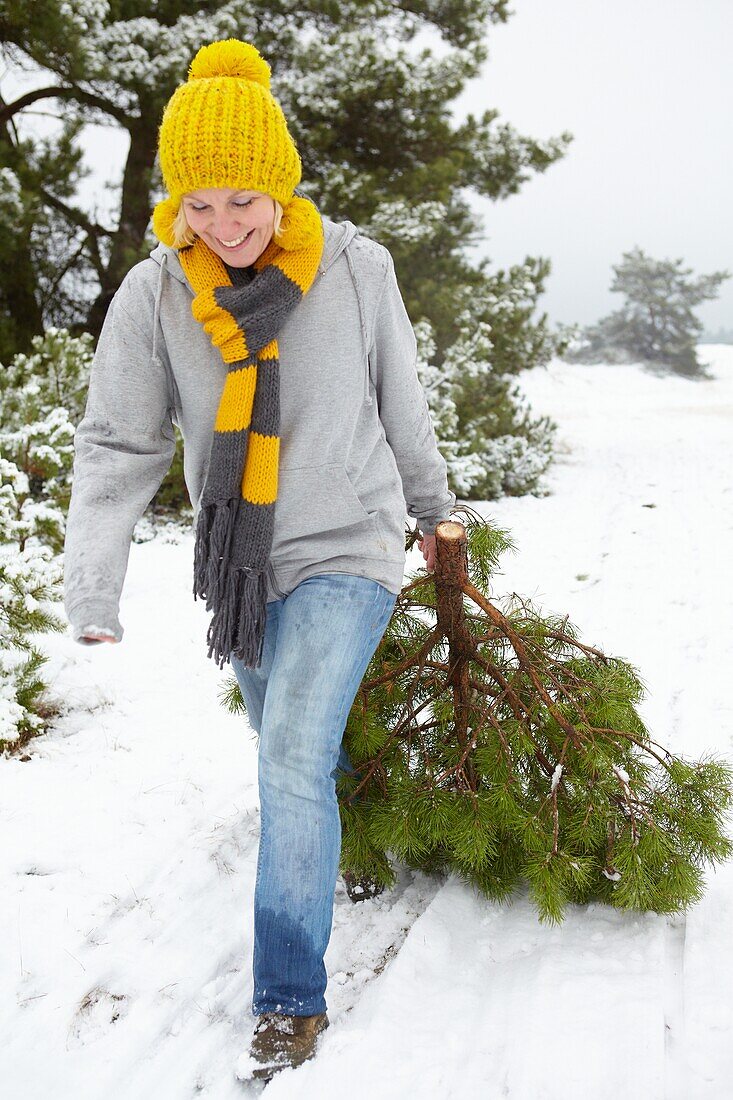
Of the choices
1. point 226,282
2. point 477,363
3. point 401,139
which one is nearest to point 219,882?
point 226,282

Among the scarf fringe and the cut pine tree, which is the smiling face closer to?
the scarf fringe

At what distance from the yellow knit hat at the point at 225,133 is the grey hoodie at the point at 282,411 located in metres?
0.17

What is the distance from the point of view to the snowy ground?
183 centimetres

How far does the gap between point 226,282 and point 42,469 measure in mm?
3451

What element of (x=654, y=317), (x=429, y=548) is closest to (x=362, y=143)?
(x=429, y=548)

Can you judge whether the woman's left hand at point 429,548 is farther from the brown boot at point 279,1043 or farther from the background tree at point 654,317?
the background tree at point 654,317

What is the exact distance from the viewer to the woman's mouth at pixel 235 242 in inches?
71.7

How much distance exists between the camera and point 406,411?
208 centimetres

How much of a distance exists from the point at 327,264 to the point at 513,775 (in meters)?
1.37

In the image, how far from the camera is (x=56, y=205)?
9.19 metres

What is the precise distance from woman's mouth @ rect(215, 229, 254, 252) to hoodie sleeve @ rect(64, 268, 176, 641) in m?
0.21

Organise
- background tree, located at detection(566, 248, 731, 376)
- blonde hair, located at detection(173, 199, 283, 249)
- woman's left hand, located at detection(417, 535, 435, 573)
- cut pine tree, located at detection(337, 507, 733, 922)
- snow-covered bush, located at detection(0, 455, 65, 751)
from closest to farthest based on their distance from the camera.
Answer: blonde hair, located at detection(173, 199, 283, 249) < cut pine tree, located at detection(337, 507, 733, 922) < woman's left hand, located at detection(417, 535, 435, 573) < snow-covered bush, located at detection(0, 455, 65, 751) < background tree, located at detection(566, 248, 731, 376)

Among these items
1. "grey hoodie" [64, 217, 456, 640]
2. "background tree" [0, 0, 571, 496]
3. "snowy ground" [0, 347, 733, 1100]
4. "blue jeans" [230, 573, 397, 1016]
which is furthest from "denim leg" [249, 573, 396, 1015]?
"background tree" [0, 0, 571, 496]

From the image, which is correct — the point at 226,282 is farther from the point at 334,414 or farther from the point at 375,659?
the point at 375,659
